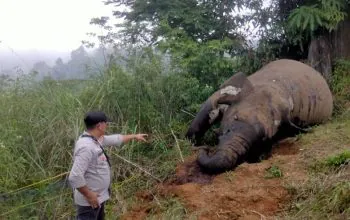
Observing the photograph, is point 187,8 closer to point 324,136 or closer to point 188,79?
point 188,79

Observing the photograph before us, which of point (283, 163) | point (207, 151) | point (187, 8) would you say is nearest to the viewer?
point (283, 163)

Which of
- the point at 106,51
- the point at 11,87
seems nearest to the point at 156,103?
the point at 106,51

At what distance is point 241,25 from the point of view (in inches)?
380

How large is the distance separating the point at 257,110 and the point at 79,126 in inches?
89.5

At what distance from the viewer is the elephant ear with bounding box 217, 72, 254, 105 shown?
6.95 m

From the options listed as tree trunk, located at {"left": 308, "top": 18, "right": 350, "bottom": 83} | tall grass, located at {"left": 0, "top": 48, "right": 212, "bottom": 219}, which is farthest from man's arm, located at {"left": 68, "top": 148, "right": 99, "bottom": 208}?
tree trunk, located at {"left": 308, "top": 18, "right": 350, "bottom": 83}

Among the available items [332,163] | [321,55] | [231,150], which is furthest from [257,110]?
[321,55]

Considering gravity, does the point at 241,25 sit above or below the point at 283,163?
above

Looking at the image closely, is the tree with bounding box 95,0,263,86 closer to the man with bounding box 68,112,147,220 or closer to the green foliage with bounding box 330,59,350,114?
the green foliage with bounding box 330,59,350,114

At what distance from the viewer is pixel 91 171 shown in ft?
14.4

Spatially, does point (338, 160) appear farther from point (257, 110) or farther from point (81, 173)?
point (81, 173)

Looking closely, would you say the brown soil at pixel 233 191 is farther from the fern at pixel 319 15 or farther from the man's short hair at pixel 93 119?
the fern at pixel 319 15

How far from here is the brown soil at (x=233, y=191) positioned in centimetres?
487

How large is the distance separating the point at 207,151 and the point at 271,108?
109 centimetres
